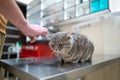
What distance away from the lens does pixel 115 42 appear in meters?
1.01

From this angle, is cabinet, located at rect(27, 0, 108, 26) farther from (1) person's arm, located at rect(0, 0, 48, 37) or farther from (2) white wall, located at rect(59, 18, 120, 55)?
(1) person's arm, located at rect(0, 0, 48, 37)

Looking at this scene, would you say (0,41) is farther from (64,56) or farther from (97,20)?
(97,20)

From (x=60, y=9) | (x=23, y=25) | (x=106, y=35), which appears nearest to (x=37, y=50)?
(x=60, y=9)

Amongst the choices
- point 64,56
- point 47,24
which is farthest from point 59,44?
point 47,24

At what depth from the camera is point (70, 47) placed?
1.93 feet

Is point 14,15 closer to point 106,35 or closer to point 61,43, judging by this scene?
point 61,43

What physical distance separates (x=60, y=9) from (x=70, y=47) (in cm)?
100

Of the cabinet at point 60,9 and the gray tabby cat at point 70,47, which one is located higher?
the cabinet at point 60,9

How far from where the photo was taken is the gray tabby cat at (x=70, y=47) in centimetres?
60

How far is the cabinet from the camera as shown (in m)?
1.17

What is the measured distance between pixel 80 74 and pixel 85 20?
2.96ft

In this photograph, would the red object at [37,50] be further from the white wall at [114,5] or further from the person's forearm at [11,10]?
the person's forearm at [11,10]

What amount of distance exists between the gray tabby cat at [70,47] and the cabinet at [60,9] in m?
0.56

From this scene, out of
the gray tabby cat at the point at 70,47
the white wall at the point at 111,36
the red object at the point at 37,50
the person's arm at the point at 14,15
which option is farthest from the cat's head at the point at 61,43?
the red object at the point at 37,50
